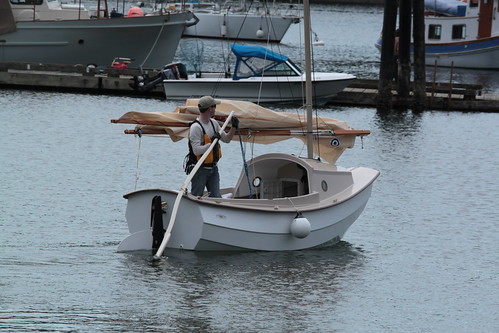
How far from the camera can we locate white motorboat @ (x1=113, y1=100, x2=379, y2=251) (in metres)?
16.8

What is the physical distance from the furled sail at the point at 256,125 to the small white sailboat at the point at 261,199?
0.05 ft

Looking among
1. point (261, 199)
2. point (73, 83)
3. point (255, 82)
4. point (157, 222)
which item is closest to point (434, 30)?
point (255, 82)

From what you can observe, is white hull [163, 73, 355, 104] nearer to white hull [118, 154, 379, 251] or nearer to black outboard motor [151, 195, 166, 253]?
white hull [118, 154, 379, 251]

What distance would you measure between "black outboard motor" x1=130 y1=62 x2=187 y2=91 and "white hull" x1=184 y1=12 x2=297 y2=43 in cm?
4238

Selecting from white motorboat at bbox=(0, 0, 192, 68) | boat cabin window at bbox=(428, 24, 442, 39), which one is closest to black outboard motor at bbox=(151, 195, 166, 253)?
white motorboat at bbox=(0, 0, 192, 68)

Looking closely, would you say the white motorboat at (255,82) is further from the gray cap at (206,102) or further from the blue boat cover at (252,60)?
the gray cap at (206,102)

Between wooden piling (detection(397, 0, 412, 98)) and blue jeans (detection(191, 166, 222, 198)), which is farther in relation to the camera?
wooden piling (detection(397, 0, 412, 98))

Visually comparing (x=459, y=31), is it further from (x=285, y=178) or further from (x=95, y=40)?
(x=285, y=178)

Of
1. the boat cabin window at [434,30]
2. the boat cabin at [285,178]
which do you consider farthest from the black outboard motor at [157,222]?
the boat cabin window at [434,30]

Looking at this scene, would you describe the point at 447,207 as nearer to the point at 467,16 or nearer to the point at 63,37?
the point at 63,37

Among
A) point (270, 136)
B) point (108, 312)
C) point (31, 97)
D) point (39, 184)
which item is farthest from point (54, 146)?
point (108, 312)

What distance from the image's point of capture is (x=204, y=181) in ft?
57.3

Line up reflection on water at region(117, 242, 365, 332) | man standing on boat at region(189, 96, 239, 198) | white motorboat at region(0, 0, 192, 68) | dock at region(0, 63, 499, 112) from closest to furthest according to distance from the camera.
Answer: reflection on water at region(117, 242, 365, 332) → man standing on boat at region(189, 96, 239, 198) → dock at region(0, 63, 499, 112) → white motorboat at region(0, 0, 192, 68)

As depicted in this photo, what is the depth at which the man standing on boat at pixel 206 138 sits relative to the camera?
56.1 feet
